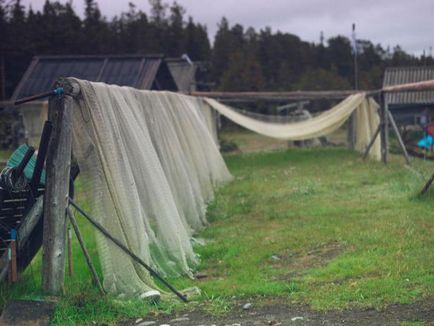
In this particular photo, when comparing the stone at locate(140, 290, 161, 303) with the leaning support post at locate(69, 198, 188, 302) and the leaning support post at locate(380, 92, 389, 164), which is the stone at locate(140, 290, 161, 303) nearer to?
the leaning support post at locate(69, 198, 188, 302)

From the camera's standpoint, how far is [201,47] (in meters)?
44.2

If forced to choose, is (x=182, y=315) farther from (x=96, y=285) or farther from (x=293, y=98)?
(x=293, y=98)

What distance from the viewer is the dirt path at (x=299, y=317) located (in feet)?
14.5

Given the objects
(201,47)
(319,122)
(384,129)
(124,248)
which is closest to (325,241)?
(124,248)

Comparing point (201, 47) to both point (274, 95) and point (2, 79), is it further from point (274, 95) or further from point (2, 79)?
point (274, 95)

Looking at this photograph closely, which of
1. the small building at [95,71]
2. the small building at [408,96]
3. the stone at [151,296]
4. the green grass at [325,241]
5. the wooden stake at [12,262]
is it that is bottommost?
the green grass at [325,241]

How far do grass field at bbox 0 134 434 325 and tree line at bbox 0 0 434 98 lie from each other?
1737 centimetres

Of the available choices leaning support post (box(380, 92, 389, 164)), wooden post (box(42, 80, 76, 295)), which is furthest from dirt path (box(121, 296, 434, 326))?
leaning support post (box(380, 92, 389, 164))

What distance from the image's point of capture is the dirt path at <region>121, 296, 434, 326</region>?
174 inches

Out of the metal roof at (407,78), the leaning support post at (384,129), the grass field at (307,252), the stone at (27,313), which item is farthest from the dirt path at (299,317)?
the metal roof at (407,78)

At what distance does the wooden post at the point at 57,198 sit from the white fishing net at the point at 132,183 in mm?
276

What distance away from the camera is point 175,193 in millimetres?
8141

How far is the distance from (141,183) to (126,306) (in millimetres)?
1633

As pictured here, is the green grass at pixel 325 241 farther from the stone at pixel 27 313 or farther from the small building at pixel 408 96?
the small building at pixel 408 96
